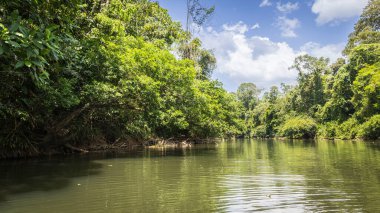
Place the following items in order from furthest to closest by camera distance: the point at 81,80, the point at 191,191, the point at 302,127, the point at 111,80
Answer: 1. the point at 302,127
2. the point at 111,80
3. the point at 81,80
4. the point at 191,191

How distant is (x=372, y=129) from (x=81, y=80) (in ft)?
88.8

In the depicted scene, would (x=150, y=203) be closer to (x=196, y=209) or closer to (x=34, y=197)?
(x=196, y=209)

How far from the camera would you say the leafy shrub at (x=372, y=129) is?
29.1m

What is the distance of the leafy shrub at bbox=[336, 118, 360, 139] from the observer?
34.3 m

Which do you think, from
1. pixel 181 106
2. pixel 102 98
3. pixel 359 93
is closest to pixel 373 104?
pixel 359 93

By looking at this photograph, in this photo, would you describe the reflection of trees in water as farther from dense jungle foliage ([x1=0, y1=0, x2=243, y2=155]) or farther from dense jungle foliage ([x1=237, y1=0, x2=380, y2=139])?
dense jungle foliage ([x1=237, y1=0, x2=380, y2=139])

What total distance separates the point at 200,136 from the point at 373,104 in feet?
56.8

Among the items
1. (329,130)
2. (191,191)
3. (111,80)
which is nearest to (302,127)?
(329,130)

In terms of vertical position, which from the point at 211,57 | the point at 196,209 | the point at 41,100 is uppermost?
the point at 211,57

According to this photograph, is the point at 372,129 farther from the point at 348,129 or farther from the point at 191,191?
the point at 191,191

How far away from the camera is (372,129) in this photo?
1160 inches

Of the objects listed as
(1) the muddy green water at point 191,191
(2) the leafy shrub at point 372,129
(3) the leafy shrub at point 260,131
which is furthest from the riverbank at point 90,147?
(3) the leafy shrub at point 260,131

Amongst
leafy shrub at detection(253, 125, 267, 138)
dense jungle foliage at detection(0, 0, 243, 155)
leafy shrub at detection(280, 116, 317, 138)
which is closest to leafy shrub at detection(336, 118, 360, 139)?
leafy shrub at detection(280, 116, 317, 138)

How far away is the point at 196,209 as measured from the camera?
14.5 feet
